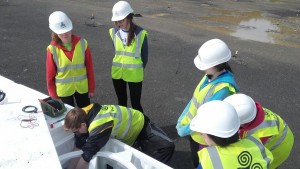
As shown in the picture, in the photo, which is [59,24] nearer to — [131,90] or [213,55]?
[131,90]

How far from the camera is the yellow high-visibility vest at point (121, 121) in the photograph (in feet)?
8.66

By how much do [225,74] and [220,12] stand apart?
33.3 feet

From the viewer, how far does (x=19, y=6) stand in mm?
11180

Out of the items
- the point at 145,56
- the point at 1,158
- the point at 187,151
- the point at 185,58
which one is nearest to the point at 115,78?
the point at 145,56

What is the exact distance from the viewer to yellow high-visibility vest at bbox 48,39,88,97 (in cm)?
331

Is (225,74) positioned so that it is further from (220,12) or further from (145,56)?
(220,12)

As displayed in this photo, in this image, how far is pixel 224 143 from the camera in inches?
74.1

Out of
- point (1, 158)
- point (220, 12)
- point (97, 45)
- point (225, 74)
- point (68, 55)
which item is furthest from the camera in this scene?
point (220, 12)

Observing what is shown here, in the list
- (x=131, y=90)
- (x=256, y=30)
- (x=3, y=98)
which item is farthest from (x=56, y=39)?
(x=256, y=30)

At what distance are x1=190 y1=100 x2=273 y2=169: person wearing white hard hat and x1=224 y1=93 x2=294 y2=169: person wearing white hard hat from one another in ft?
1.19

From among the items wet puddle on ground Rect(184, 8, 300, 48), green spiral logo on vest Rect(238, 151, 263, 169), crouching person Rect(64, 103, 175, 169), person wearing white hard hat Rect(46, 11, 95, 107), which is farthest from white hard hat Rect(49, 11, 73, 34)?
wet puddle on ground Rect(184, 8, 300, 48)

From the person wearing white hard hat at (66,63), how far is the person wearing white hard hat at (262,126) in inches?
69.8

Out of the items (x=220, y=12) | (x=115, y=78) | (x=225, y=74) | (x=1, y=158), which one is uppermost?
(x=225, y=74)

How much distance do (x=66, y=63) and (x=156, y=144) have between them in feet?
4.31
